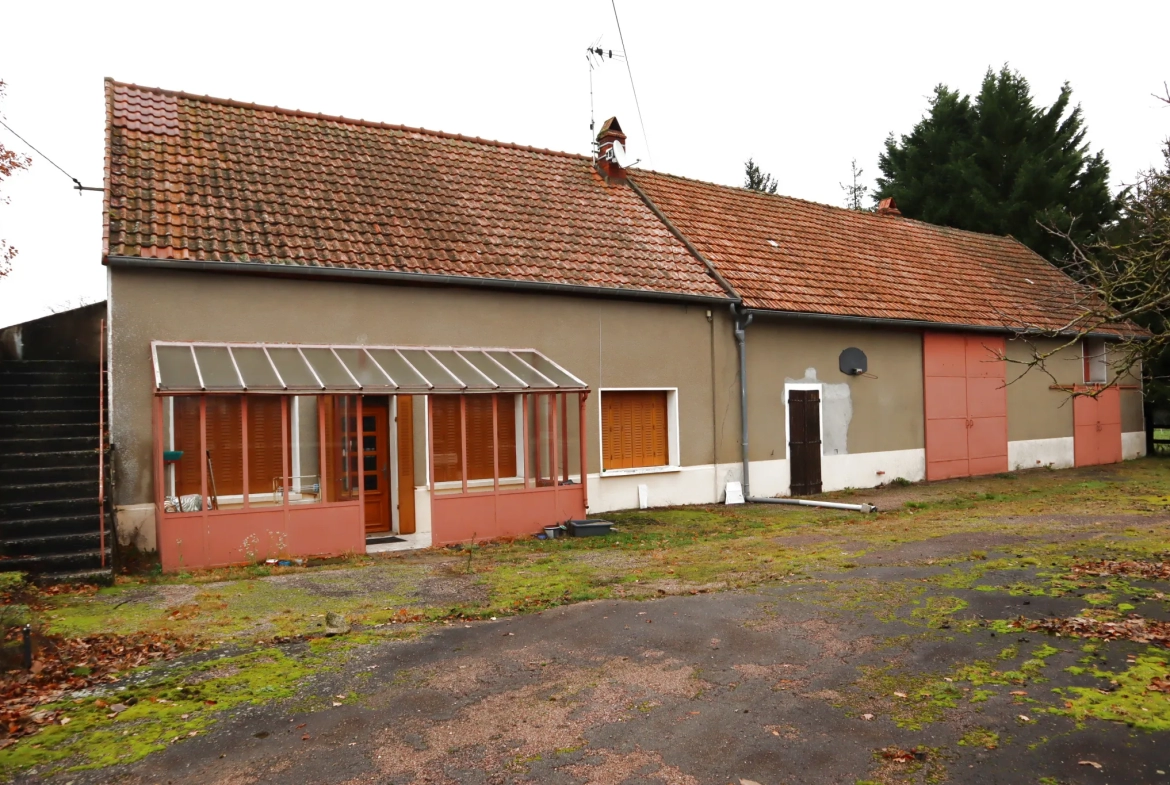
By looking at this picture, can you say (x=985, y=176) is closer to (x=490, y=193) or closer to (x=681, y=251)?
(x=681, y=251)

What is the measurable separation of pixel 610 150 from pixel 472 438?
317 inches

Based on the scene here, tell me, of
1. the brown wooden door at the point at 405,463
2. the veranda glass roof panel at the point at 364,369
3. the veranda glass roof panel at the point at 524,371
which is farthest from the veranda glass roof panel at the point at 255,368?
the veranda glass roof panel at the point at 524,371

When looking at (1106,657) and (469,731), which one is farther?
(1106,657)

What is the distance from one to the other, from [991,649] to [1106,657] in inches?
27.5

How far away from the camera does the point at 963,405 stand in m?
18.5

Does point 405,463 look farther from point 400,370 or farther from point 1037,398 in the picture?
point 1037,398

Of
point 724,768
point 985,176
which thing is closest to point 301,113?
point 724,768

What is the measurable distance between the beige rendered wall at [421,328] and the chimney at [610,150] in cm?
440

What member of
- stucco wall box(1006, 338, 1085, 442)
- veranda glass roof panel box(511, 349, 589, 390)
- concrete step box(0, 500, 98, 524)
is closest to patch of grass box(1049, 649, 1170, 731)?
veranda glass roof panel box(511, 349, 589, 390)

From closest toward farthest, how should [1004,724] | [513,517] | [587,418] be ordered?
[1004,724], [513,517], [587,418]

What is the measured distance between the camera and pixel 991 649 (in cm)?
586

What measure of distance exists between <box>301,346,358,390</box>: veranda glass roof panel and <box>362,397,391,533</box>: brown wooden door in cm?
103

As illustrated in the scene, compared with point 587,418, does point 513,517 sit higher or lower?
lower

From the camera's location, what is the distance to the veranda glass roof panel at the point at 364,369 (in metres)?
10.8
